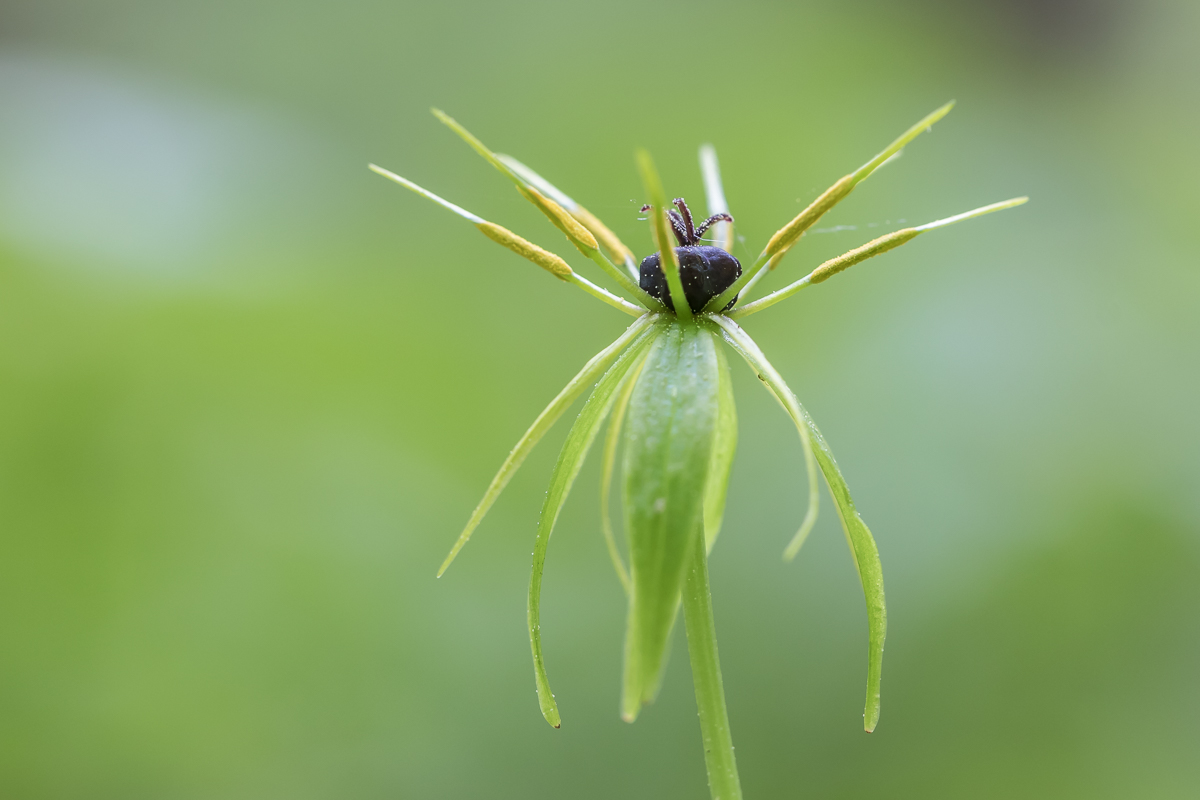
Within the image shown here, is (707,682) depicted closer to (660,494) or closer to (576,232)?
(660,494)

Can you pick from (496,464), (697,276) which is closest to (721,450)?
(697,276)

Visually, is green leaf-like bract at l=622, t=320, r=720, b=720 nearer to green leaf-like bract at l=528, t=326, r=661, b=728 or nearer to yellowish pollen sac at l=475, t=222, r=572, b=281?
green leaf-like bract at l=528, t=326, r=661, b=728

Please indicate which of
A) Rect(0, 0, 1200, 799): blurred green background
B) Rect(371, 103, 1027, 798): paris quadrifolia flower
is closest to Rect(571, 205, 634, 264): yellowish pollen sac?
Rect(371, 103, 1027, 798): paris quadrifolia flower

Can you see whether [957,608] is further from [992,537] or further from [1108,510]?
[1108,510]

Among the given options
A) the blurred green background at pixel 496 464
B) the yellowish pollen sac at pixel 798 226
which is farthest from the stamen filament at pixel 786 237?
the blurred green background at pixel 496 464

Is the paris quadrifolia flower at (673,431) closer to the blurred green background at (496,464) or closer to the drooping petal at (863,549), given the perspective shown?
the drooping petal at (863,549)

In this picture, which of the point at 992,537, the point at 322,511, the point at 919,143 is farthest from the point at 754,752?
the point at 919,143

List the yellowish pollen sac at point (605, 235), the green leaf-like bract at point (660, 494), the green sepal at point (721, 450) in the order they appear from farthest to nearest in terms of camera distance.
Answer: the yellowish pollen sac at point (605, 235)
the green sepal at point (721, 450)
the green leaf-like bract at point (660, 494)
